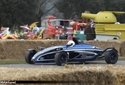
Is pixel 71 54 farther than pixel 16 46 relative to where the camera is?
No

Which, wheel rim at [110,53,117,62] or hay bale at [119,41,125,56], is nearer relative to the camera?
wheel rim at [110,53,117,62]

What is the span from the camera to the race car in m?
20.0

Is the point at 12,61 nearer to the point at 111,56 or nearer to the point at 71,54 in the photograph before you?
the point at 71,54

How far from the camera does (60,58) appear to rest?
1925cm

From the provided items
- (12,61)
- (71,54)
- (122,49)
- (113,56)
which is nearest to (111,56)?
(113,56)

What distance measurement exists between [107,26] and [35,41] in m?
14.2

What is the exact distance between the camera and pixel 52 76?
7559mm

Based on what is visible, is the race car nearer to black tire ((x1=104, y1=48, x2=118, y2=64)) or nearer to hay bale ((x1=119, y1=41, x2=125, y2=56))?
black tire ((x1=104, y1=48, x2=118, y2=64))

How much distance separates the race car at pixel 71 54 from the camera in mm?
19969

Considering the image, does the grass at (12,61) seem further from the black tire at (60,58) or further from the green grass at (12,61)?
the black tire at (60,58)

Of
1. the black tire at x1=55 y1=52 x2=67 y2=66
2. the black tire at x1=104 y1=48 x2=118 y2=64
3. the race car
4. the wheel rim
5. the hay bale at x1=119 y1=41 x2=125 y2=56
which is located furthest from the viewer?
the hay bale at x1=119 y1=41 x2=125 y2=56

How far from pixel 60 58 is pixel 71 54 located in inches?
41.8

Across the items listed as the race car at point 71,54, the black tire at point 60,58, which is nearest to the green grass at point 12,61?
the race car at point 71,54

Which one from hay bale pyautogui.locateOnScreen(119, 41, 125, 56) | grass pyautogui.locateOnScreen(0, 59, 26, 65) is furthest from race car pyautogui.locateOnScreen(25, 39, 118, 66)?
hay bale pyautogui.locateOnScreen(119, 41, 125, 56)
